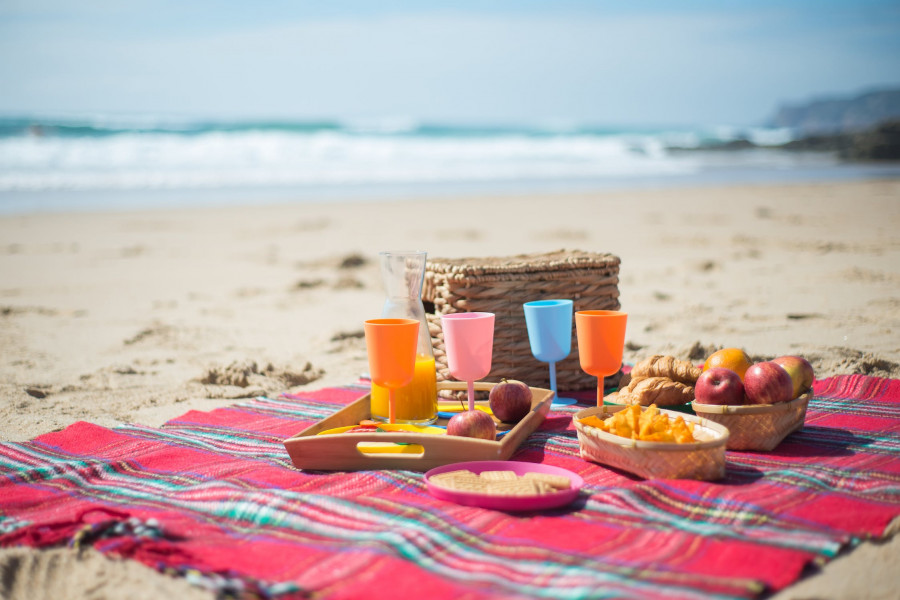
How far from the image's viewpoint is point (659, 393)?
256cm

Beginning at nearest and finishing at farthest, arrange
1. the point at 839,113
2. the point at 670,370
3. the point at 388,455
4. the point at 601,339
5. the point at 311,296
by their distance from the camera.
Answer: the point at 388,455, the point at 601,339, the point at 670,370, the point at 311,296, the point at 839,113

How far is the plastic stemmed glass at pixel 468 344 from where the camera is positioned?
2402mm

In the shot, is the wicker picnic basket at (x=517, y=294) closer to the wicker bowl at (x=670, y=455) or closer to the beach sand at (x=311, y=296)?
the beach sand at (x=311, y=296)

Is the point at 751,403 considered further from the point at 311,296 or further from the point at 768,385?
the point at 311,296

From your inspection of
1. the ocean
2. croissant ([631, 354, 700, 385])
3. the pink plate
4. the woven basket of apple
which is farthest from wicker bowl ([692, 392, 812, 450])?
the ocean

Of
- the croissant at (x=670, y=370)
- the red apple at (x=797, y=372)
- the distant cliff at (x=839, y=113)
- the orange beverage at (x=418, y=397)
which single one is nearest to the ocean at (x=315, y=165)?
the orange beverage at (x=418, y=397)

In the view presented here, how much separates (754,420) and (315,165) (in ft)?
61.9

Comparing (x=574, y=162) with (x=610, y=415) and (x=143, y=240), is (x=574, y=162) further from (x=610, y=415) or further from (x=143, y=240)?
(x=610, y=415)

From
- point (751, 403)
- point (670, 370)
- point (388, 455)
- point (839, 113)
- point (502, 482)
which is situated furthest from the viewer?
point (839, 113)

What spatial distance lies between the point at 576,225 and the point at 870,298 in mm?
4557

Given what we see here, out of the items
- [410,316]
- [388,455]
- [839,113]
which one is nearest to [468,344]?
[410,316]

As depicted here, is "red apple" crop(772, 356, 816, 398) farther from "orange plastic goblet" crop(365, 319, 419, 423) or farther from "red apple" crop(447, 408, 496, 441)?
"orange plastic goblet" crop(365, 319, 419, 423)

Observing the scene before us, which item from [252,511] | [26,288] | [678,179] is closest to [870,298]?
[252,511]

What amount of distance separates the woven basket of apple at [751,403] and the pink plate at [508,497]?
1.74ft
